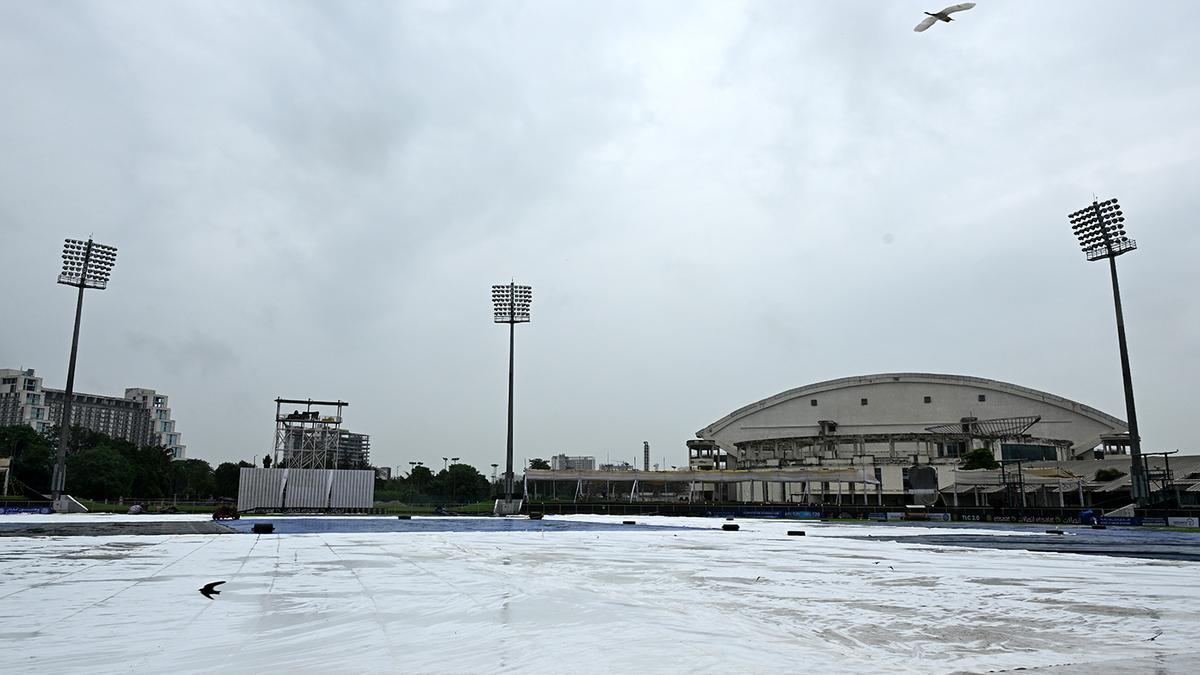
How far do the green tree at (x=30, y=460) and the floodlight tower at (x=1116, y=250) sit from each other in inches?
4702

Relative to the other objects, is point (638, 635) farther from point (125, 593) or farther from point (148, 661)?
point (125, 593)

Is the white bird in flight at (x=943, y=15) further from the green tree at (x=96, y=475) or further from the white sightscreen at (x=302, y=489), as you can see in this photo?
the green tree at (x=96, y=475)

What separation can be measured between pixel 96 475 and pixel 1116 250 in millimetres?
114653

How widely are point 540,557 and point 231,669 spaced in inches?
535

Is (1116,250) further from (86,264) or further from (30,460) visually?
(30,460)

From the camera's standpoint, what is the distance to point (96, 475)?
104 metres

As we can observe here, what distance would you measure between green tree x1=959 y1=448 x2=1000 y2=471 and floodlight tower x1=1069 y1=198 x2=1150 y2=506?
38121 millimetres

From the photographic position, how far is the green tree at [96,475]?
103375mm

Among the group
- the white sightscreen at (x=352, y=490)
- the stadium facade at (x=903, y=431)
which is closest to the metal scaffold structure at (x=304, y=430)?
the white sightscreen at (x=352, y=490)

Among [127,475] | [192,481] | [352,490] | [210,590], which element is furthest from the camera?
[192,481]

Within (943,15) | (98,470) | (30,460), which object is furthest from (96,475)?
(943,15)

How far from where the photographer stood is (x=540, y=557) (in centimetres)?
1972

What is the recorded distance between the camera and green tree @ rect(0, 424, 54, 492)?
349ft

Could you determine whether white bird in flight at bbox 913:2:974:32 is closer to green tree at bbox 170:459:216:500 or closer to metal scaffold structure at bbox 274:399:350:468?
metal scaffold structure at bbox 274:399:350:468
